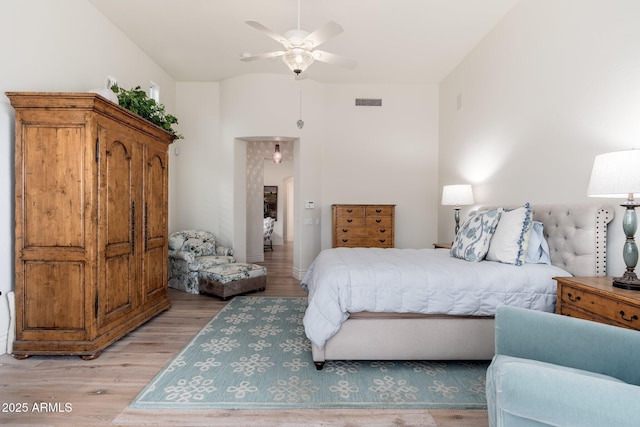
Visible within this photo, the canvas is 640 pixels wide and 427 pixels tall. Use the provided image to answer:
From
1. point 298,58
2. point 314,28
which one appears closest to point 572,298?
point 298,58

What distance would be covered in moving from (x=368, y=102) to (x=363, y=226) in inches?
83.6

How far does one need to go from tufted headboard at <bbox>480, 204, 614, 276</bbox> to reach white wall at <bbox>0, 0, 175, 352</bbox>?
13.9 feet

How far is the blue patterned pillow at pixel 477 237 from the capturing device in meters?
2.75

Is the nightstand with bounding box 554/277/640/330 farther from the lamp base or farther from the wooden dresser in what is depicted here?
the wooden dresser

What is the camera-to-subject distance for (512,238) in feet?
8.54

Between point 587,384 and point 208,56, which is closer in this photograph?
point 587,384

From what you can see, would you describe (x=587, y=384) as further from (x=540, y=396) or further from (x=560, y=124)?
(x=560, y=124)

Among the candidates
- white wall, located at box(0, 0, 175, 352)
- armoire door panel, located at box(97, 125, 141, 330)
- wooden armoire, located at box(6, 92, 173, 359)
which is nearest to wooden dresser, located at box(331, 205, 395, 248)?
armoire door panel, located at box(97, 125, 141, 330)

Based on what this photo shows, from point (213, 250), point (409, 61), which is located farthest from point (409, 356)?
point (409, 61)

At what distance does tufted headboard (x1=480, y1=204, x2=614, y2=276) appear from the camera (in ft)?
7.57

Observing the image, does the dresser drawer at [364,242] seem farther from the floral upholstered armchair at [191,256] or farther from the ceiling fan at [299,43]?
the ceiling fan at [299,43]

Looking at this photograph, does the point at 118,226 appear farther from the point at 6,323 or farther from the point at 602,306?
the point at 602,306

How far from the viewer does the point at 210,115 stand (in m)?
5.50

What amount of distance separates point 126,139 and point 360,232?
3.25 m
